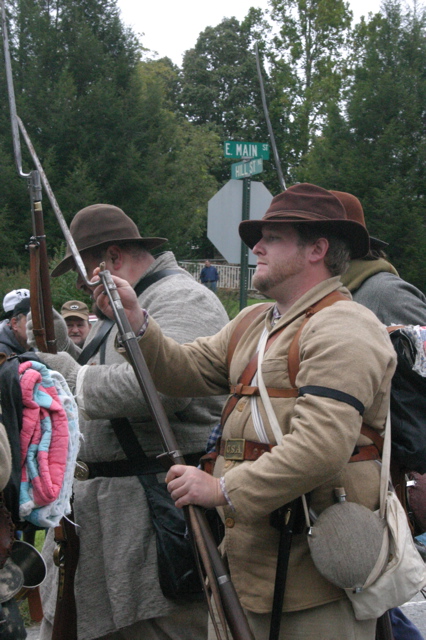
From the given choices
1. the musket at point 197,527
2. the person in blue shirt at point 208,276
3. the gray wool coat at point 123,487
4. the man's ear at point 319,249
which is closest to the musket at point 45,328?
the gray wool coat at point 123,487

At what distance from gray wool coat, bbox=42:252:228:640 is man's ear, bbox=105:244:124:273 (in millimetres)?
227

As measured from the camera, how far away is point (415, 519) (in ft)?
9.23

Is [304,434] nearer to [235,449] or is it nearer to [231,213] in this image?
[235,449]

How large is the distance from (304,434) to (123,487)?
1145mm

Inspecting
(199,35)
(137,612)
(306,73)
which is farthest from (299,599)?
(199,35)

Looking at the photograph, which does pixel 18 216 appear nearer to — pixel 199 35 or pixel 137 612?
pixel 137 612

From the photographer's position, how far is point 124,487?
2947 mm

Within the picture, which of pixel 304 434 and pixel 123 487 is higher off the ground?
pixel 304 434

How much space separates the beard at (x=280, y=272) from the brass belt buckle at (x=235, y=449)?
0.50m

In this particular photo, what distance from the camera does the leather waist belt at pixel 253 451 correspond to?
2.25 m

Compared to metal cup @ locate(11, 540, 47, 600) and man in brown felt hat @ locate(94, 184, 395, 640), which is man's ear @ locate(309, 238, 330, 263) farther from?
metal cup @ locate(11, 540, 47, 600)

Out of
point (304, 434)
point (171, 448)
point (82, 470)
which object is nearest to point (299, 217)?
point (304, 434)

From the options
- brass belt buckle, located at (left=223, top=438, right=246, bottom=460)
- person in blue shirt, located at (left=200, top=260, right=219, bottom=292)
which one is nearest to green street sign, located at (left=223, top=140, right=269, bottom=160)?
brass belt buckle, located at (left=223, top=438, right=246, bottom=460)

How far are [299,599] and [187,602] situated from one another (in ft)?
2.76
